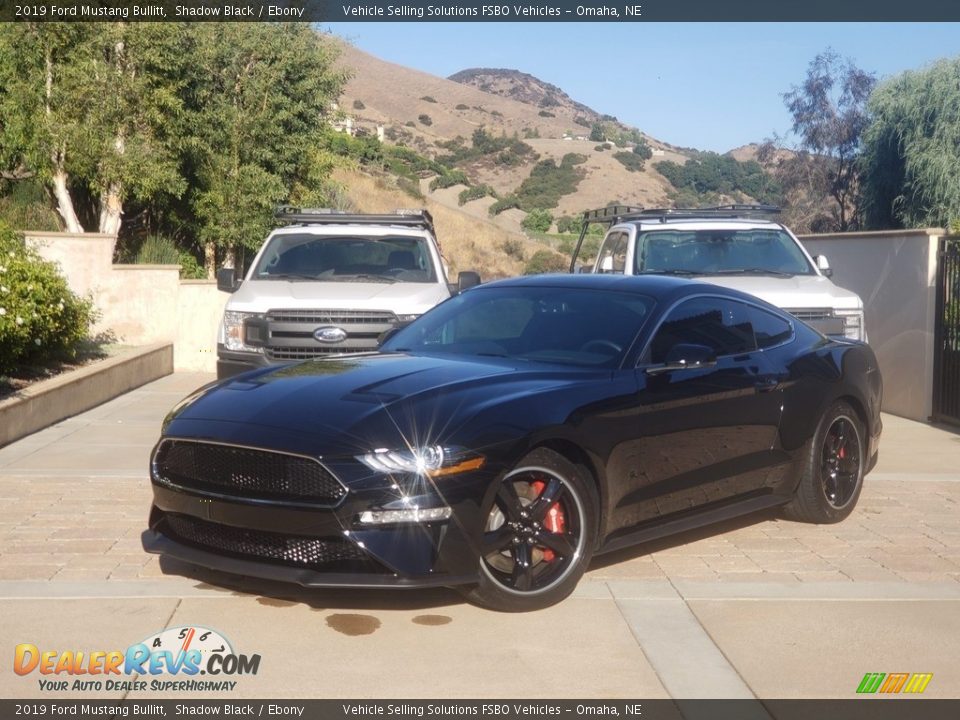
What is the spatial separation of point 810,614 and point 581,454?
138 centimetres

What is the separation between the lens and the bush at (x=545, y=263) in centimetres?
4934

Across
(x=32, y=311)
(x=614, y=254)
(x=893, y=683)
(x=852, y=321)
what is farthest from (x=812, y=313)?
(x=32, y=311)

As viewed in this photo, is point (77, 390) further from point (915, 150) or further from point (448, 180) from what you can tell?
point (448, 180)

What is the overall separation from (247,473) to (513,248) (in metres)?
46.9

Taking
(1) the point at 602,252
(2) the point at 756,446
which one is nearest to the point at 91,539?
(2) the point at 756,446

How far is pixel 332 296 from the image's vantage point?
11.6m

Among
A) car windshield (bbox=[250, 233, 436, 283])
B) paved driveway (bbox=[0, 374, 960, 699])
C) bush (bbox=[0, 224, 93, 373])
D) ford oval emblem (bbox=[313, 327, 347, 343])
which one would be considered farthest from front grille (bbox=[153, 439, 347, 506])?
car windshield (bbox=[250, 233, 436, 283])

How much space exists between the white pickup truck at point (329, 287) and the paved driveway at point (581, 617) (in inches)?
122

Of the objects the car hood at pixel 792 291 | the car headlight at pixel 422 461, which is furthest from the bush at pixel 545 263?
the car headlight at pixel 422 461

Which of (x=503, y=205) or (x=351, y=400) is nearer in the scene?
(x=351, y=400)

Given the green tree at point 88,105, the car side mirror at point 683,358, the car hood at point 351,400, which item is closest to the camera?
the car hood at point 351,400

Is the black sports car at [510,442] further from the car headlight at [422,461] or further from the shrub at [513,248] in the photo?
the shrub at [513,248]

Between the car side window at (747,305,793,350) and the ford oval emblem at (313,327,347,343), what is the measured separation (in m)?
4.41
